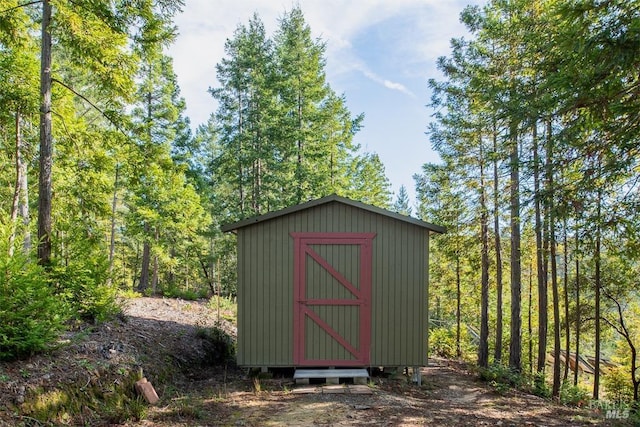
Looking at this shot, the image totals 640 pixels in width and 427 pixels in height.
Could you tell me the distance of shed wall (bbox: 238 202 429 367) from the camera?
23.2 ft

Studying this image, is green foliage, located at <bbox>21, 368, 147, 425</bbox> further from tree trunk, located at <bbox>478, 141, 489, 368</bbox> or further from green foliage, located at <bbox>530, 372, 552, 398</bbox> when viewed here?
tree trunk, located at <bbox>478, 141, 489, 368</bbox>

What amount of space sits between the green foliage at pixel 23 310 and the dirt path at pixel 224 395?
21cm

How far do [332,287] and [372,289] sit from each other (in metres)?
0.75

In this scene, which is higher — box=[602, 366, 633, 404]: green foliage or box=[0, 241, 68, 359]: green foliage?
box=[0, 241, 68, 359]: green foliage

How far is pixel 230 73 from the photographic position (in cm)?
1738

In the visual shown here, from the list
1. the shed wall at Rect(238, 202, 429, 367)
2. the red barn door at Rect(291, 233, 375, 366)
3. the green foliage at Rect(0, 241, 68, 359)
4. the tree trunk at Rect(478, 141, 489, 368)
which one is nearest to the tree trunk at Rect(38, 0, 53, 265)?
the green foliage at Rect(0, 241, 68, 359)

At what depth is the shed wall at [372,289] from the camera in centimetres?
707

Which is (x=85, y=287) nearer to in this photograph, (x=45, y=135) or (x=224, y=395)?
(x=45, y=135)

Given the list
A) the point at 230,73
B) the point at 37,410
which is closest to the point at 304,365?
the point at 37,410


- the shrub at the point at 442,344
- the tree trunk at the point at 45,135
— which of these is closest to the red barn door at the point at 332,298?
the tree trunk at the point at 45,135

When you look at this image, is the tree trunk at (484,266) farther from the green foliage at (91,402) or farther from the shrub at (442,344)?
the green foliage at (91,402)

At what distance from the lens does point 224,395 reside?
5926mm

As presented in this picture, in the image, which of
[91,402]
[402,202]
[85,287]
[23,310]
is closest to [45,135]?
[85,287]

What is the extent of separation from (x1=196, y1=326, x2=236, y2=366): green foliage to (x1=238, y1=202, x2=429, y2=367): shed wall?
1392 mm
